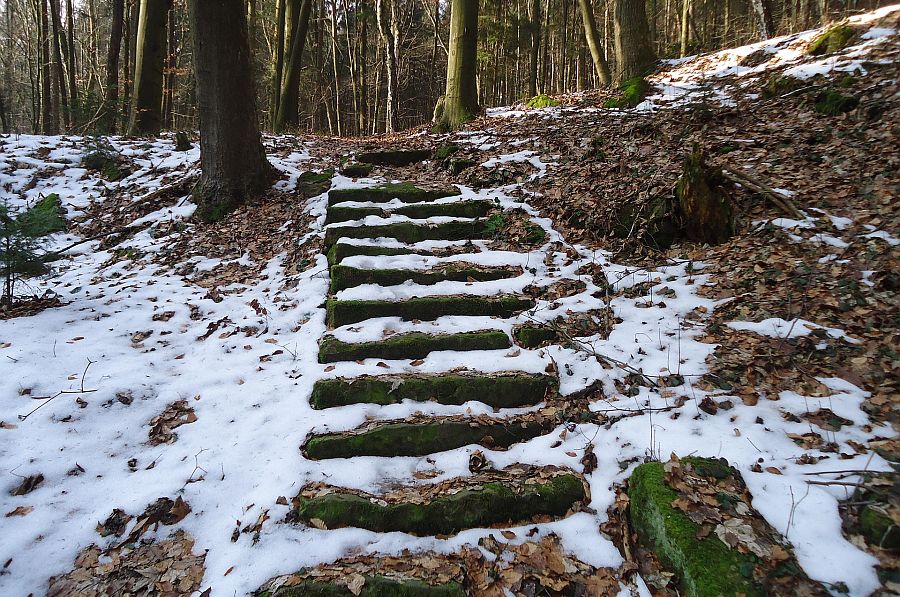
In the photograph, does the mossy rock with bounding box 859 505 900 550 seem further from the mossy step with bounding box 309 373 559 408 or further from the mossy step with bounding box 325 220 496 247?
the mossy step with bounding box 325 220 496 247

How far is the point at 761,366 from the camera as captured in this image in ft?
11.2

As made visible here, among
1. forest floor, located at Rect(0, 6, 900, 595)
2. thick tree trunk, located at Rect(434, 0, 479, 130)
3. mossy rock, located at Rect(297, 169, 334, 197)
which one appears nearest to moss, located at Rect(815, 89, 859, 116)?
forest floor, located at Rect(0, 6, 900, 595)

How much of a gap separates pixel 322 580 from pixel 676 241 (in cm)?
497

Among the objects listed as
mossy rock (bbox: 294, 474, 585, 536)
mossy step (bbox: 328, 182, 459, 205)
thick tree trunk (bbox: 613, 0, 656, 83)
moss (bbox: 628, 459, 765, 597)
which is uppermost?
thick tree trunk (bbox: 613, 0, 656, 83)

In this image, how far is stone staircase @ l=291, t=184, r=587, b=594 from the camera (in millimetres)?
2729

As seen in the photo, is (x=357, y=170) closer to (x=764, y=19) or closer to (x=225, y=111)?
(x=225, y=111)

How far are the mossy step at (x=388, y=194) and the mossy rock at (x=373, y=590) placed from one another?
534cm

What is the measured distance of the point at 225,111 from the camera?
7031mm

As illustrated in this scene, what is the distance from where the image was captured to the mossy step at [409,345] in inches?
162

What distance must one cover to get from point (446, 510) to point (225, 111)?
6.96 meters

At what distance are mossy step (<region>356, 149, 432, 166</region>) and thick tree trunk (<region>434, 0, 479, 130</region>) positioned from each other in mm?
2137

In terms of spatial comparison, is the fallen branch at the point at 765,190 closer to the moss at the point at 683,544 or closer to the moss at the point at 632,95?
the moss at the point at 683,544

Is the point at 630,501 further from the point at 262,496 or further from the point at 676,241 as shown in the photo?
the point at 676,241

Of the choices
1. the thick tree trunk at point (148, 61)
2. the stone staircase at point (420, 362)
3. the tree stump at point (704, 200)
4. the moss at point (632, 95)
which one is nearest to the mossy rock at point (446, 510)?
the stone staircase at point (420, 362)
